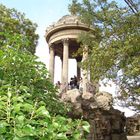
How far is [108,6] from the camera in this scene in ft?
51.5

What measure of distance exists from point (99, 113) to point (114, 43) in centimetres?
677

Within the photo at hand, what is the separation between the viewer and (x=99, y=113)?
66.0 ft

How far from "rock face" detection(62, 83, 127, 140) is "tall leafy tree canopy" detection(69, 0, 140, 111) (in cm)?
268

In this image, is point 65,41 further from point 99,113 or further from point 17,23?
point 99,113

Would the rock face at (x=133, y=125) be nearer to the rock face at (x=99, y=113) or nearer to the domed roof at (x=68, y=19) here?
the rock face at (x=99, y=113)

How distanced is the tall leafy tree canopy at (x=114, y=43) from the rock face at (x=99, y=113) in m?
2.68

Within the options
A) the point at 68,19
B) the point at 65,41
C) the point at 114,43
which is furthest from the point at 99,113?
the point at 68,19

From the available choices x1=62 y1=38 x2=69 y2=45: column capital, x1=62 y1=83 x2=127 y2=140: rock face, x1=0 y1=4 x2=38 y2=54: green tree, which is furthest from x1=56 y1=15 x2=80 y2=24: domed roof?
x1=62 y1=83 x2=127 y2=140: rock face

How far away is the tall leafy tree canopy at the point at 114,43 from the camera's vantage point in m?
13.8

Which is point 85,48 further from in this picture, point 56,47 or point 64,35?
point 56,47

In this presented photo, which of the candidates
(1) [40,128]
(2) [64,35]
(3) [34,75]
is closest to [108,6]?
(3) [34,75]

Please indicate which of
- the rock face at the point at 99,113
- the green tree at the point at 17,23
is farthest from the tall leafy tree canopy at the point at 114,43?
the green tree at the point at 17,23

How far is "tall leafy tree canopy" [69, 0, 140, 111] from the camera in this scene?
1380 centimetres

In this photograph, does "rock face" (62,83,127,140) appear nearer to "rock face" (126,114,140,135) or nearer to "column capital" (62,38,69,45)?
"rock face" (126,114,140,135)
